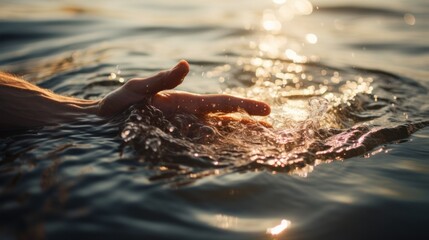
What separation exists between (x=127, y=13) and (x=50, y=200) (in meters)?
6.19

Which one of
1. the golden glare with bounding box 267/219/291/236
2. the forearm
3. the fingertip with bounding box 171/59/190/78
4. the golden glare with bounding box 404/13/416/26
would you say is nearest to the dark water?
the golden glare with bounding box 267/219/291/236

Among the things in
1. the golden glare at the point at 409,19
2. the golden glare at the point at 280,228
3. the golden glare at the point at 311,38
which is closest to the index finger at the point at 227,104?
the golden glare at the point at 280,228

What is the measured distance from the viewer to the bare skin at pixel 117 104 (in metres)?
2.97

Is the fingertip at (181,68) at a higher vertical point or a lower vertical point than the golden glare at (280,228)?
higher

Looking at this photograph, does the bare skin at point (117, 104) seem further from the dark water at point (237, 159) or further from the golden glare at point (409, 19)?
the golden glare at point (409, 19)

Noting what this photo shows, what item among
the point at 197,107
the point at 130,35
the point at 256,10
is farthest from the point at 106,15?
the point at 197,107

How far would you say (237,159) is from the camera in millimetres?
2672

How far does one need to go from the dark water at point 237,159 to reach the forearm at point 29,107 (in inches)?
5.5

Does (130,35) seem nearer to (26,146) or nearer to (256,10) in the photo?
(256,10)

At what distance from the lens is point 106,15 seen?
25.5ft

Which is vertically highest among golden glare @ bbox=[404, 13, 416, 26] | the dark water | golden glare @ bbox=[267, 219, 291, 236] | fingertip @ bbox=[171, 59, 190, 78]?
golden glare @ bbox=[404, 13, 416, 26]

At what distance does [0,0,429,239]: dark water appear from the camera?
2.11 metres

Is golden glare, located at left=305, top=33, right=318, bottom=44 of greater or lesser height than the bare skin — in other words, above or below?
above

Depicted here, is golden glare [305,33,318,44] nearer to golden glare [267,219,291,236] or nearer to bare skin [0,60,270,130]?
bare skin [0,60,270,130]
